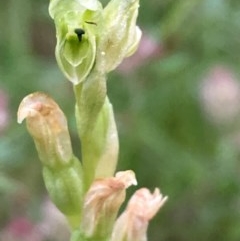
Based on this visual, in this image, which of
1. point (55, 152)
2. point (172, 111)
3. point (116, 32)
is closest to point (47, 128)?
point (55, 152)

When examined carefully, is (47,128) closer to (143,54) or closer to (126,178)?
(126,178)

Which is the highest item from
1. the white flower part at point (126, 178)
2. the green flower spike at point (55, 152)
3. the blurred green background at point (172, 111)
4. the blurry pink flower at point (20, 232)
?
the blurred green background at point (172, 111)

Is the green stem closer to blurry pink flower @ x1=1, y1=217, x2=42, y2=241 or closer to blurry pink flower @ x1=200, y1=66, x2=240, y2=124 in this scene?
blurry pink flower @ x1=1, y1=217, x2=42, y2=241

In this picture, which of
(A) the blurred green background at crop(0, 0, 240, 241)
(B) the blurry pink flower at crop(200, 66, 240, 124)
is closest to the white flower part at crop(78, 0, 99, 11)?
(A) the blurred green background at crop(0, 0, 240, 241)

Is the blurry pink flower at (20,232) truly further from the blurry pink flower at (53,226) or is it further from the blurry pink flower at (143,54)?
the blurry pink flower at (143,54)

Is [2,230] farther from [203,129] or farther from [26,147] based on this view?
[203,129]

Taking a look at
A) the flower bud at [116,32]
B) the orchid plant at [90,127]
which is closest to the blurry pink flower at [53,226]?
the orchid plant at [90,127]
